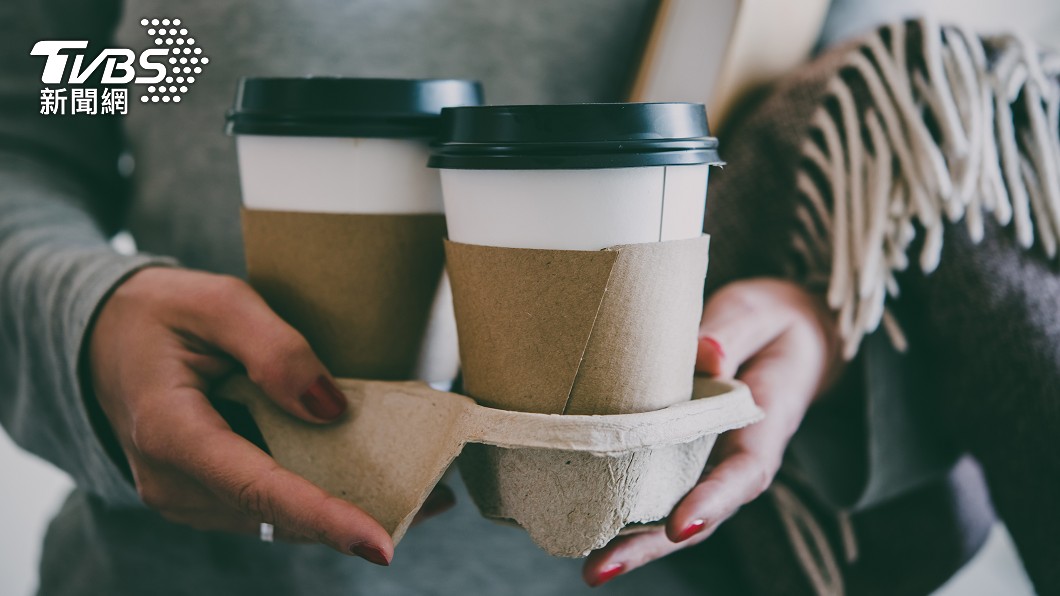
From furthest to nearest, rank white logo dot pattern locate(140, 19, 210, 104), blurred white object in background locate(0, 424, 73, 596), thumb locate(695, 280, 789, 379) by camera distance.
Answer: blurred white object in background locate(0, 424, 73, 596), white logo dot pattern locate(140, 19, 210, 104), thumb locate(695, 280, 789, 379)

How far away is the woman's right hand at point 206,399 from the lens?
1.14 ft

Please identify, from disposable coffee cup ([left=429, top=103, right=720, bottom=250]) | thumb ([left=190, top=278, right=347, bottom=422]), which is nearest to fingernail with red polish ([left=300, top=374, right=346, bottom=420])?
thumb ([left=190, top=278, right=347, bottom=422])

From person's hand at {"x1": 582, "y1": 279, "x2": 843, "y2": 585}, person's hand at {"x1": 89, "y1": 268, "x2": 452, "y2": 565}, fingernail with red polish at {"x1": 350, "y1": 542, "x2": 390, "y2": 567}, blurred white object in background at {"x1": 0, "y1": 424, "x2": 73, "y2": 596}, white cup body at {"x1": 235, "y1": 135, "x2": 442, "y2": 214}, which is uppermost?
white cup body at {"x1": 235, "y1": 135, "x2": 442, "y2": 214}

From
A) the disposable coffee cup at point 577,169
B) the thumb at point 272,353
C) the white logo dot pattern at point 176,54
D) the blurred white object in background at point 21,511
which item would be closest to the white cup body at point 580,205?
the disposable coffee cup at point 577,169

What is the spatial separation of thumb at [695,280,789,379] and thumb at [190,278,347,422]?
0.19 meters

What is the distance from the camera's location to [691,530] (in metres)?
0.36

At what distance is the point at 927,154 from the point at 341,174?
1.15ft

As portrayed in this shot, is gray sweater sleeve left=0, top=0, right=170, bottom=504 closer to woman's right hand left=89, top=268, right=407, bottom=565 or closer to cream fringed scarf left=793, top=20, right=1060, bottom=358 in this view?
woman's right hand left=89, top=268, right=407, bottom=565

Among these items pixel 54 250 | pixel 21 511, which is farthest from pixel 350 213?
pixel 21 511

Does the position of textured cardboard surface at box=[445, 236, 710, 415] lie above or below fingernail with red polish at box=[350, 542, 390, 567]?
above

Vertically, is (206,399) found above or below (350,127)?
below

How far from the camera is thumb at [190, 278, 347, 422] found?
376 millimetres

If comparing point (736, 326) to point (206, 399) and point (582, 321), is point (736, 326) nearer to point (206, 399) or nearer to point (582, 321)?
point (582, 321)

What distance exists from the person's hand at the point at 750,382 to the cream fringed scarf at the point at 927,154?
0.03 metres
